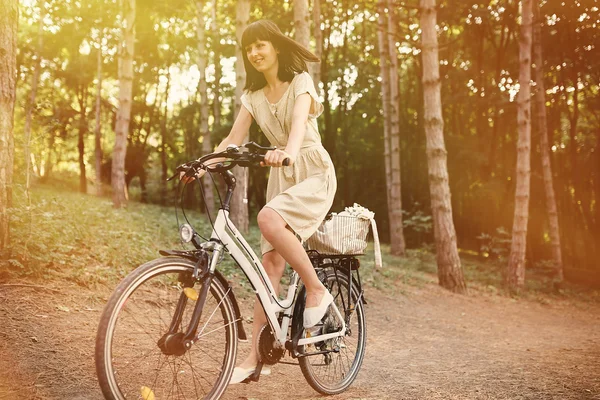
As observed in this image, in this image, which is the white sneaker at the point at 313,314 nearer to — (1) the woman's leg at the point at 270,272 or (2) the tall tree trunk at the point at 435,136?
(1) the woman's leg at the point at 270,272

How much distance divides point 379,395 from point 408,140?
26.2 metres

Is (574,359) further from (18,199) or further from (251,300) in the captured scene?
(18,199)

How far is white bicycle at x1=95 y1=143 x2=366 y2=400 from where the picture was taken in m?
2.88

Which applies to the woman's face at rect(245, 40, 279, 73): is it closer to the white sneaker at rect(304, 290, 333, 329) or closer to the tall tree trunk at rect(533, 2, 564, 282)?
the white sneaker at rect(304, 290, 333, 329)

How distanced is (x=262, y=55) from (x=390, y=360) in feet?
11.4

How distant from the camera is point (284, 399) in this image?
4051 mm

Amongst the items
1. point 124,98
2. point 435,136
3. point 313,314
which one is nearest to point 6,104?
point 313,314

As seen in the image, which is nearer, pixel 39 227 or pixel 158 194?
pixel 39 227

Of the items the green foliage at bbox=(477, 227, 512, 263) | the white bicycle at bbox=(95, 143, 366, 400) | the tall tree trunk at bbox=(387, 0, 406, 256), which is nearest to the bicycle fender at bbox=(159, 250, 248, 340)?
the white bicycle at bbox=(95, 143, 366, 400)

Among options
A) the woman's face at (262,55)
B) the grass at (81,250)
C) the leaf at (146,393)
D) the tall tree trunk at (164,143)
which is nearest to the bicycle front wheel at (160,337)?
the leaf at (146,393)

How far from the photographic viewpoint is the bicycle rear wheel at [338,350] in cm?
413

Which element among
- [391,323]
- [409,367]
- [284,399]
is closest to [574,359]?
[409,367]

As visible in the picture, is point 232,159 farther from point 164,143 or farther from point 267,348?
point 164,143

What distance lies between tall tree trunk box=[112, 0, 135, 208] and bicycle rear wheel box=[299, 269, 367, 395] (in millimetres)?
12769
